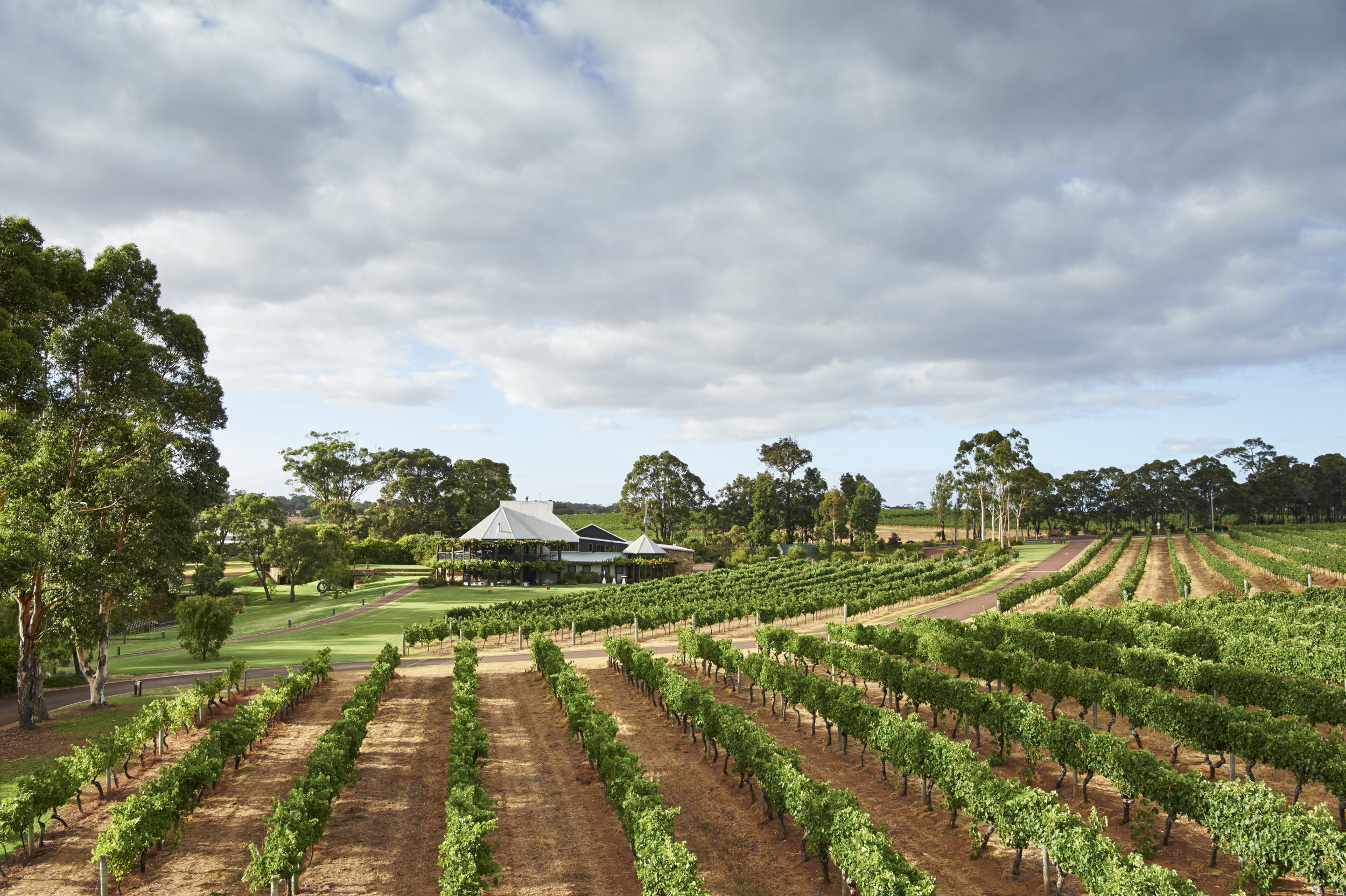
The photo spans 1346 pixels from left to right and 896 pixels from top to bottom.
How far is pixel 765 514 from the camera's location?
4264 inches

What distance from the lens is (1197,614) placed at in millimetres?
32438

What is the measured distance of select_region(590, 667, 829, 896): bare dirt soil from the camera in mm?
12859

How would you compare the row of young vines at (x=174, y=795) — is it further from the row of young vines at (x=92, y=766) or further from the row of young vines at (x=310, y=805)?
the row of young vines at (x=310, y=805)

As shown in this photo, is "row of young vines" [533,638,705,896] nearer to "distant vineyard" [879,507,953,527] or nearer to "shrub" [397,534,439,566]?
"shrub" [397,534,439,566]

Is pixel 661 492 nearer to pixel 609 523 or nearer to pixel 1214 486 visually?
pixel 609 523

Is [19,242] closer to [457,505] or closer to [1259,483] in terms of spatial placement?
[457,505]

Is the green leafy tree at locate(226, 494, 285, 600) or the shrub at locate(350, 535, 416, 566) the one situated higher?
the green leafy tree at locate(226, 494, 285, 600)

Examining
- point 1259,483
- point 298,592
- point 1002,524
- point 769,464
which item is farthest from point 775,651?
point 1259,483

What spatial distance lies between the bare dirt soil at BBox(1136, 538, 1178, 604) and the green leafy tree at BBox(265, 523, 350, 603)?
6573 cm

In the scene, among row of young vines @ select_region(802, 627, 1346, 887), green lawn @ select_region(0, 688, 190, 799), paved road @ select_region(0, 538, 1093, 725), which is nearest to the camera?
row of young vines @ select_region(802, 627, 1346, 887)

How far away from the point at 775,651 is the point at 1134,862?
845 inches

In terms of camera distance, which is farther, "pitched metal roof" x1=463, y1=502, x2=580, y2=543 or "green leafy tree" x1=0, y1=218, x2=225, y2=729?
"pitched metal roof" x1=463, y1=502, x2=580, y2=543

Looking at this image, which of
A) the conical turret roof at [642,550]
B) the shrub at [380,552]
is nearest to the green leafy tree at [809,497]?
the conical turret roof at [642,550]

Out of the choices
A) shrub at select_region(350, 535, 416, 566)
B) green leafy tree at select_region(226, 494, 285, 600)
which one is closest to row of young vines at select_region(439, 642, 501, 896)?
green leafy tree at select_region(226, 494, 285, 600)
